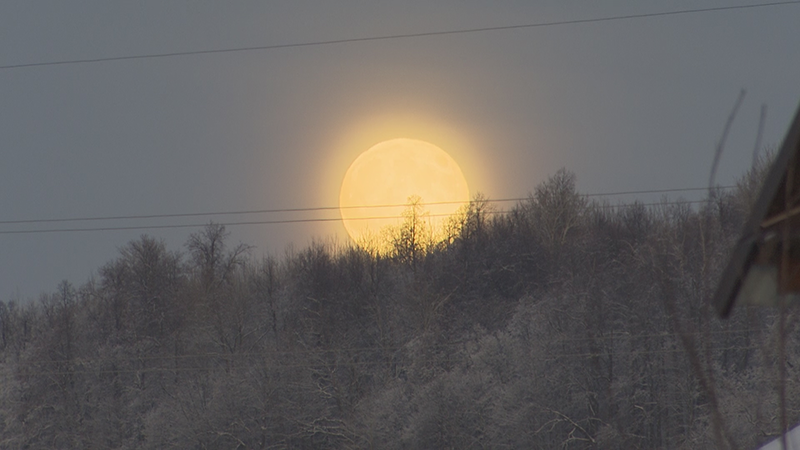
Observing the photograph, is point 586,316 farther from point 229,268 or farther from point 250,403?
point 229,268

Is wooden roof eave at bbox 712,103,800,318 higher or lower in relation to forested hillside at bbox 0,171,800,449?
higher

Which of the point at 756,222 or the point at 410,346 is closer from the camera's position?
the point at 756,222

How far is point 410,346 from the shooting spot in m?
40.7

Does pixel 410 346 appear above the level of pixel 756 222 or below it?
below

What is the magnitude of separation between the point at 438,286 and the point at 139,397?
1682 centimetres

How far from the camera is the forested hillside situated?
34750mm

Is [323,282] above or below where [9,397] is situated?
above

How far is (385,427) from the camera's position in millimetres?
36594

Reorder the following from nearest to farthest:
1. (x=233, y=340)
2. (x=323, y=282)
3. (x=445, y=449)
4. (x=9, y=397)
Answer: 1. (x=445, y=449)
2. (x=9, y=397)
3. (x=233, y=340)
4. (x=323, y=282)

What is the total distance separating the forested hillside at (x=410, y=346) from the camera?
114 ft

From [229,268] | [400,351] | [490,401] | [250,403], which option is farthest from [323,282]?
[490,401]

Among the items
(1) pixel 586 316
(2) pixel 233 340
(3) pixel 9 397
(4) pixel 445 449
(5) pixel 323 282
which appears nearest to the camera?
(4) pixel 445 449

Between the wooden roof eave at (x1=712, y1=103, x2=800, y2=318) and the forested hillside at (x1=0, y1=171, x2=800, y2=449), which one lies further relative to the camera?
the forested hillside at (x1=0, y1=171, x2=800, y2=449)

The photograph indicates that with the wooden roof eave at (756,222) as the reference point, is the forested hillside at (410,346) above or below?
below
